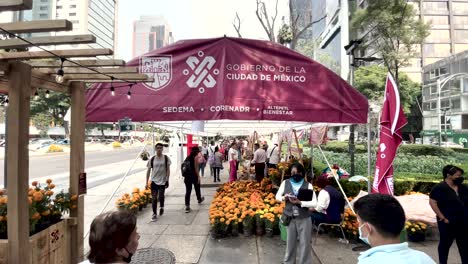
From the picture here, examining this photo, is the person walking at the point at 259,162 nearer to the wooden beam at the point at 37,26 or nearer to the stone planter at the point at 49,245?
the stone planter at the point at 49,245

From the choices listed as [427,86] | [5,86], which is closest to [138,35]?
[427,86]

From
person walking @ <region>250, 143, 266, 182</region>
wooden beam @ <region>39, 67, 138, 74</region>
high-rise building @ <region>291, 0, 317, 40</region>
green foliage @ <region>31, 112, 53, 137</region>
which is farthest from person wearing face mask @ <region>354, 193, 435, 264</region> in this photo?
green foliage @ <region>31, 112, 53, 137</region>

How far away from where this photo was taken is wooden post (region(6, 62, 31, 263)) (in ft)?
10.5

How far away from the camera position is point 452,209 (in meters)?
4.34

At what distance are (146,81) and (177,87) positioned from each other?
45 cm

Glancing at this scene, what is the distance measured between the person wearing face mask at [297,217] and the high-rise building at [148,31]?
116387 mm

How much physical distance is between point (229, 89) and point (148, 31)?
132679 mm

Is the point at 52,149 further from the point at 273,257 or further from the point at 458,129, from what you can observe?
the point at 458,129

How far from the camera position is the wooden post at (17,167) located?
10.5 ft

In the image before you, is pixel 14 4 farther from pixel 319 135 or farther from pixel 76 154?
pixel 319 135

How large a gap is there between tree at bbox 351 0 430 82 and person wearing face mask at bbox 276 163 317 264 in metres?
18.6

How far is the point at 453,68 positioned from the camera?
48.8m

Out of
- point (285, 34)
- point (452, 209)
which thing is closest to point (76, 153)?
point (452, 209)

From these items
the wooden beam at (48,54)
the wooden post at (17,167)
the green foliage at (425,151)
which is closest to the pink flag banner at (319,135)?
the wooden beam at (48,54)
